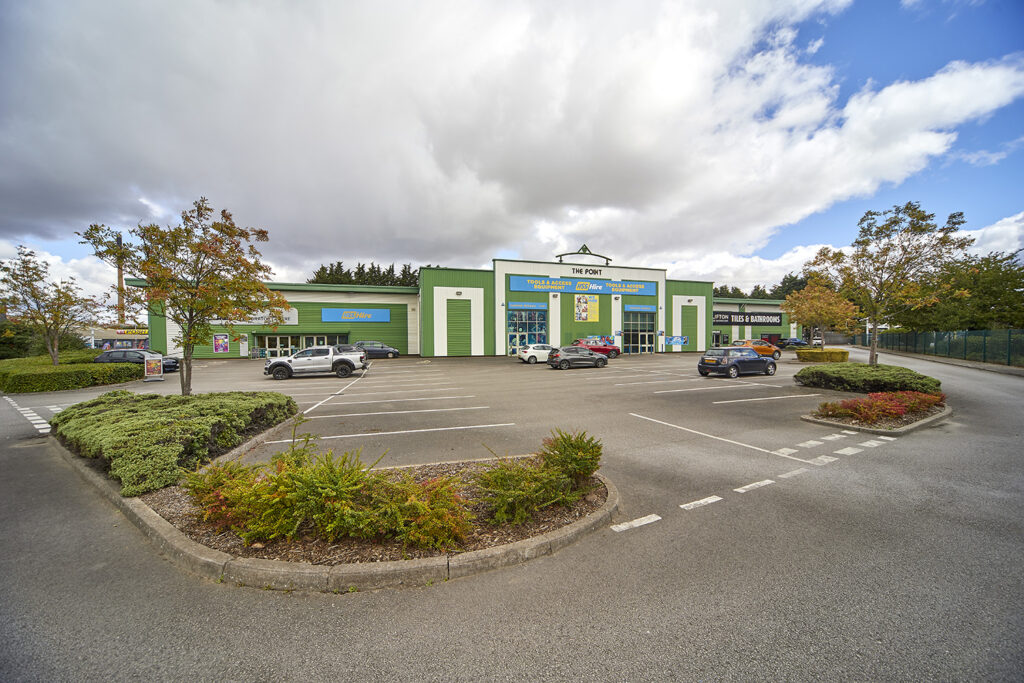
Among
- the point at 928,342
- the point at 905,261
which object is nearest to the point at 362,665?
the point at 905,261

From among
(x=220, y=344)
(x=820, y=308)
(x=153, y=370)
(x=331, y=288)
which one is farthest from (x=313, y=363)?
(x=820, y=308)

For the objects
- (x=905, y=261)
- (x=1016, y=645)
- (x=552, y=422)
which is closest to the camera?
(x=1016, y=645)

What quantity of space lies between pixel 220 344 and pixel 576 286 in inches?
1243

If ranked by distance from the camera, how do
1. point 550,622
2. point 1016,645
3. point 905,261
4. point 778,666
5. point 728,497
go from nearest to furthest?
point 778,666
point 1016,645
point 550,622
point 728,497
point 905,261

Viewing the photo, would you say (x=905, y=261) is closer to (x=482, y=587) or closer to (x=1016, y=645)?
(x=1016, y=645)

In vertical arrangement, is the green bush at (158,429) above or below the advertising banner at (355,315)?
below

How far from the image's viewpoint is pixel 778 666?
2.33m

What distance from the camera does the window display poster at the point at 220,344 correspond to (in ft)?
112

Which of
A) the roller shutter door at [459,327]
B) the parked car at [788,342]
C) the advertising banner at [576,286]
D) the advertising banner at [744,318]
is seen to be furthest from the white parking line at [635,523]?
the parked car at [788,342]

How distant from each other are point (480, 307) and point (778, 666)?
1357 inches

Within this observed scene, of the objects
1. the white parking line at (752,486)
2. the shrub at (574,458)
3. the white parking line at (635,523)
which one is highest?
the shrub at (574,458)

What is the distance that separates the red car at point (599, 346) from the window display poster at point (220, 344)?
97.5 feet

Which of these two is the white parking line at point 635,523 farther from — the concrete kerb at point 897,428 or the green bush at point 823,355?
the green bush at point 823,355

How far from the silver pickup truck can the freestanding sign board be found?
439cm
